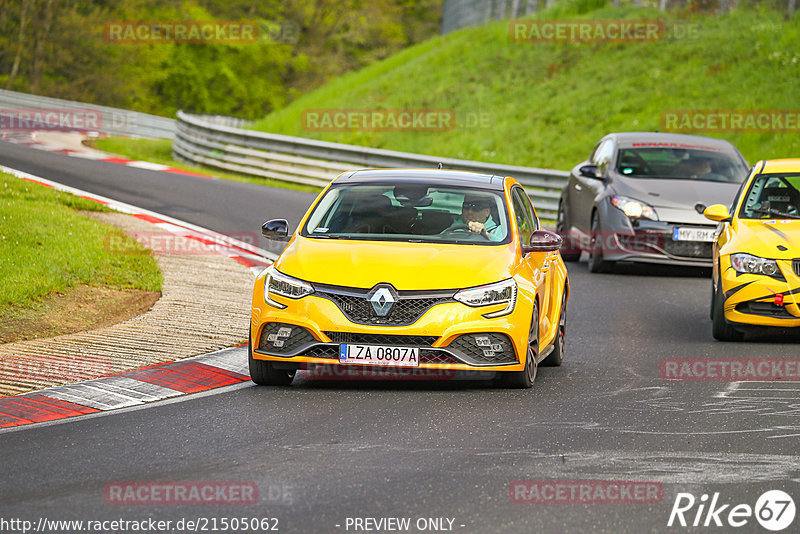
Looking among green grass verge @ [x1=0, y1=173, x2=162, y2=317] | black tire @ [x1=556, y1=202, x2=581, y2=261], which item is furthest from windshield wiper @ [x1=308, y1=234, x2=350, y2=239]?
black tire @ [x1=556, y1=202, x2=581, y2=261]

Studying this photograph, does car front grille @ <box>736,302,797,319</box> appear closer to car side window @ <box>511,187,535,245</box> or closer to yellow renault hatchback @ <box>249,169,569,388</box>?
car side window @ <box>511,187,535,245</box>

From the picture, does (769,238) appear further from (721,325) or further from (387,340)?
(387,340)

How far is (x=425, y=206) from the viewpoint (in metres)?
9.58

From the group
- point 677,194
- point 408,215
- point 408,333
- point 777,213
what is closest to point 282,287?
point 408,333

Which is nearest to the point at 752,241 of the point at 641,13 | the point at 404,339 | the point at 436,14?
the point at 404,339

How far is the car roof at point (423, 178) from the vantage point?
32.0ft

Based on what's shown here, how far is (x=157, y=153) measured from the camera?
115 ft

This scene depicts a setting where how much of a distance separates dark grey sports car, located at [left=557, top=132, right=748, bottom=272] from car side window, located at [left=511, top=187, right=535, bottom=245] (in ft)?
18.9

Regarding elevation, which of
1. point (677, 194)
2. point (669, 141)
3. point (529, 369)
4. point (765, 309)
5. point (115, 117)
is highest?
point (669, 141)

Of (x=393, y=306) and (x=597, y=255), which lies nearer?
(x=393, y=306)

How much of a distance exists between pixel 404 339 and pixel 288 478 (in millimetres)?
2275

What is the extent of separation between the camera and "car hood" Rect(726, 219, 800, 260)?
36.7 feet

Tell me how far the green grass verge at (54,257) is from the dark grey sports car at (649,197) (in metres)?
5.97

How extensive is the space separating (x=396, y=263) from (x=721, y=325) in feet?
13.8
